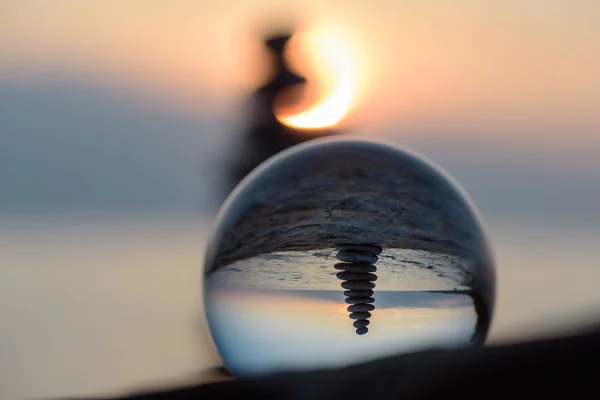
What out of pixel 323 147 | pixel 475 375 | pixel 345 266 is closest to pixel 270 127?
pixel 323 147

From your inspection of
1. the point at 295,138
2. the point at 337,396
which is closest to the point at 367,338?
the point at 337,396

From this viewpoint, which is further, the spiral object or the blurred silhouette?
the blurred silhouette

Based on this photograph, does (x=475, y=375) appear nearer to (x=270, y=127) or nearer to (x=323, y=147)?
(x=323, y=147)

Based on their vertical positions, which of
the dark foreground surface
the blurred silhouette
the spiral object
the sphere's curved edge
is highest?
the blurred silhouette

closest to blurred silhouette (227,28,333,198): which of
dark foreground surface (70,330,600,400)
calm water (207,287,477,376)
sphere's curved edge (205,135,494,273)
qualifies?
sphere's curved edge (205,135,494,273)

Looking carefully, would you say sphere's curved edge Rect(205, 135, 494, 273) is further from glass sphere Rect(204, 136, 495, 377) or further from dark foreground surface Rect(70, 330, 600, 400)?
dark foreground surface Rect(70, 330, 600, 400)

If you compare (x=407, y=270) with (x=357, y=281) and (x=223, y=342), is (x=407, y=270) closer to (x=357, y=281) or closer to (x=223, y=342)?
(x=357, y=281)
